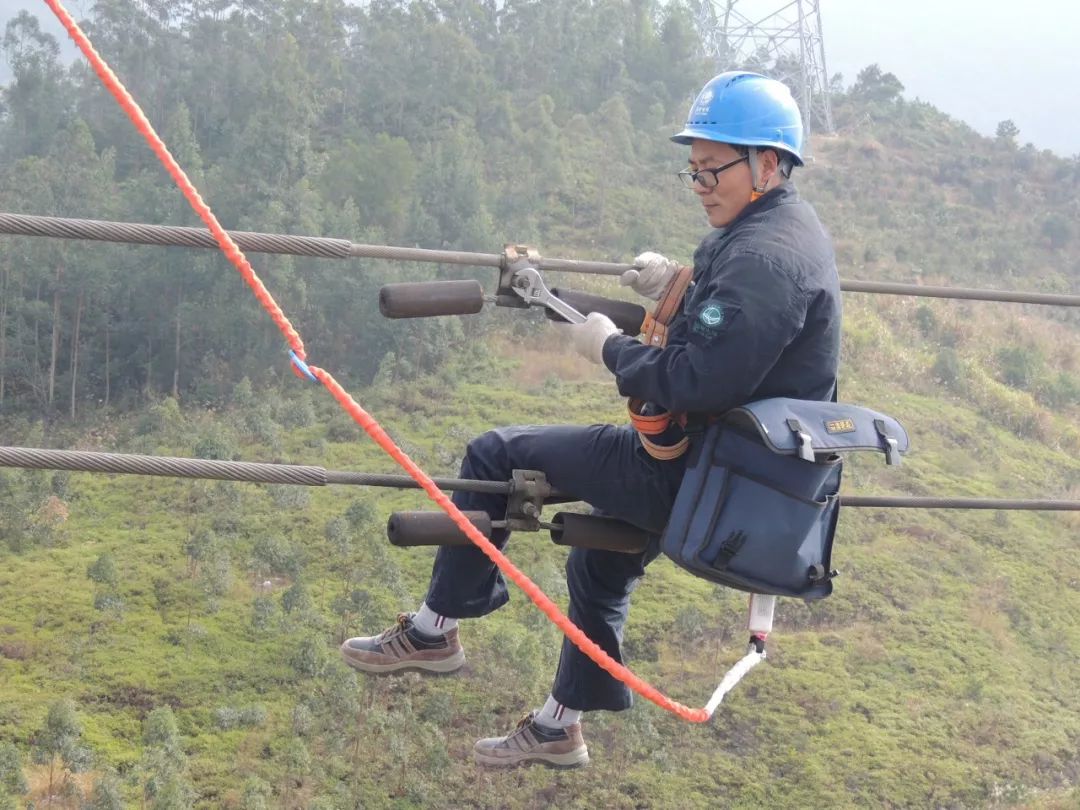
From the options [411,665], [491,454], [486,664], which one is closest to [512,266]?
[491,454]

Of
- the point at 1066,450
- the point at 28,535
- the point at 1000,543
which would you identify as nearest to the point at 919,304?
the point at 1066,450

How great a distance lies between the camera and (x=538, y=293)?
3.12 m

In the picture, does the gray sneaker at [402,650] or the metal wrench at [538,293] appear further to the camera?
the gray sneaker at [402,650]

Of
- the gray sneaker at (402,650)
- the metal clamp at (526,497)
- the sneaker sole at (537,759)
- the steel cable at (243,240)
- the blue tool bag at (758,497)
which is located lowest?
the sneaker sole at (537,759)

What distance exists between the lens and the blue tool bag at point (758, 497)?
9.03 feet

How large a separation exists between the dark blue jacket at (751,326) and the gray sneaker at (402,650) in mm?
987

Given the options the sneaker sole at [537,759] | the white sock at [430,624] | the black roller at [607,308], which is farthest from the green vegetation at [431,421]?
the black roller at [607,308]

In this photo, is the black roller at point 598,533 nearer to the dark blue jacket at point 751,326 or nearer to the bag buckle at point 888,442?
the dark blue jacket at point 751,326

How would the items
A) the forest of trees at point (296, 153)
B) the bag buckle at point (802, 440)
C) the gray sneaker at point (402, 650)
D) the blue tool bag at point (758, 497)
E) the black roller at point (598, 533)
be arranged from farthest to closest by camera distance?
the forest of trees at point (296, 153), the gray sneaker at point (402, 650), the black roller at point (598, 533), the blue tool bag at point (758, 497), the bag buckle at point (802, 440)

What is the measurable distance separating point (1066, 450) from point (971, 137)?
2539cm

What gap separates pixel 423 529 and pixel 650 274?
2.74ft

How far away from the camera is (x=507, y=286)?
10.3 ft

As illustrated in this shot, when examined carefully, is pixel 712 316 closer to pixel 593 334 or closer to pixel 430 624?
pixel 593 334

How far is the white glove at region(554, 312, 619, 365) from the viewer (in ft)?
9.73
